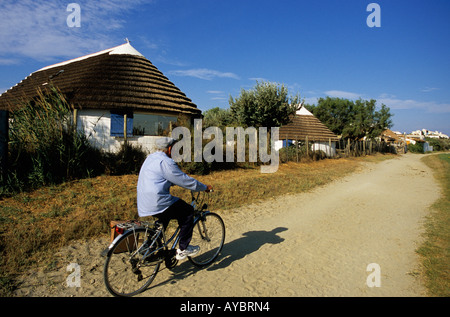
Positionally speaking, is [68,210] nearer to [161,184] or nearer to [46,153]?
[46,153]

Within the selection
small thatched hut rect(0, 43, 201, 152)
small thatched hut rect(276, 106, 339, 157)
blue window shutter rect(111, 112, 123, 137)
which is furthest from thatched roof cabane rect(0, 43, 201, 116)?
small thatched hut rect(276, 106, 339, 157)

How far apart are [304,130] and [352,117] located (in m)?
24.4

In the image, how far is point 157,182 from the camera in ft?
11.9

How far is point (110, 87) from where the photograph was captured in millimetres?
14680

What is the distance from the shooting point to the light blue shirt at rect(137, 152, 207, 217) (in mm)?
3602

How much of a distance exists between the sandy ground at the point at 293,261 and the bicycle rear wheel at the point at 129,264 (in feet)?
0.73

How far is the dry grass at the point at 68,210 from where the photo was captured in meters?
4.39

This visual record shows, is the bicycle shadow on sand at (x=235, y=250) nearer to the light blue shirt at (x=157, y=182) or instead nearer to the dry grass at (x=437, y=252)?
the light blue shirt at (x=157, y=182)

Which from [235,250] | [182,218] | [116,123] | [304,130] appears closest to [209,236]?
[235,250]

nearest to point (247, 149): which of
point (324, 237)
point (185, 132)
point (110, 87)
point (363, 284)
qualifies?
point (185, 132)

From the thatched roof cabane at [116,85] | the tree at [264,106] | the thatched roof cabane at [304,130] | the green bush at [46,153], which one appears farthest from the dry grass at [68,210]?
the thatched roof cabane at [304,130]

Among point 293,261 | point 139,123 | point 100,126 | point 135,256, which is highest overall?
point 139,123

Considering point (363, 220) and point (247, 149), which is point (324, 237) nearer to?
point (363, 220)

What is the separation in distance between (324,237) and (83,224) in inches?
→ 201
